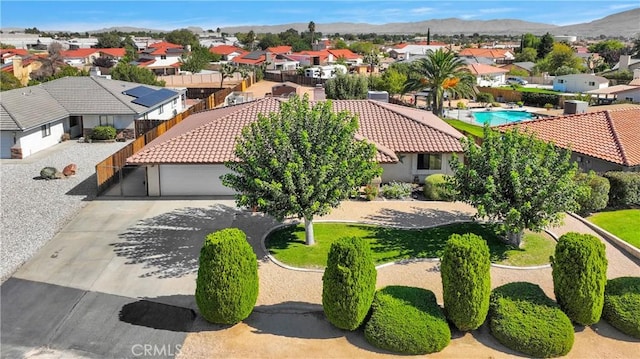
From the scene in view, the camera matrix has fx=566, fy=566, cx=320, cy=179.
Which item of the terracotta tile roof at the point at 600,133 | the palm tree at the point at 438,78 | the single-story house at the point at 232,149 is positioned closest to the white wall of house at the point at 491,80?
the palm tree at the point at 438,78

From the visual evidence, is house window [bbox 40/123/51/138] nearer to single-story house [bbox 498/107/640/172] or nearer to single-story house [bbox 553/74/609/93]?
single-story house [bbox 498/107/640/172]

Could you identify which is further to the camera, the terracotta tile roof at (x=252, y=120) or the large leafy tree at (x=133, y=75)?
the large leafy tree at (x=133, y=75)

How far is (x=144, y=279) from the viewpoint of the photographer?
2045 cm

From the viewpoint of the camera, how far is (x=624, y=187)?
94.0 ft

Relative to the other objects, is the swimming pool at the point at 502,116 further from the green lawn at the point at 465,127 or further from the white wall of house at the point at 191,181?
the white wall of house at the point at 191,181

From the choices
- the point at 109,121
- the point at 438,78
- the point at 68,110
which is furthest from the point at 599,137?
the point at 68,110

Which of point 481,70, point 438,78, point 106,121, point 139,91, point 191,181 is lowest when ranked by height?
point 191,181

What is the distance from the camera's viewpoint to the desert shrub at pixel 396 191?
30750 millimetres

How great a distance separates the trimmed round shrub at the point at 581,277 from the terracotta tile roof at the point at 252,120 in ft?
48.0

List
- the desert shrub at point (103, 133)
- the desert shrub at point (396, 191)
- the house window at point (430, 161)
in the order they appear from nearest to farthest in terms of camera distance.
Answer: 1. the desert shrub at point (396, 191)
2. the house window at point (430, 161)
3. the desert shrub at point (103, 133)

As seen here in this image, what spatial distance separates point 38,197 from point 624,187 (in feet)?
100

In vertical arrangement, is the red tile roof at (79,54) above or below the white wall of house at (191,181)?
above

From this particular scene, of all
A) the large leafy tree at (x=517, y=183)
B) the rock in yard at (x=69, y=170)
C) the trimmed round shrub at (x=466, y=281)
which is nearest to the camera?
the trimmed round shrub at (x=466, y=281)

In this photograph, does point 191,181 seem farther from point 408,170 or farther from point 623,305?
point 623,305
